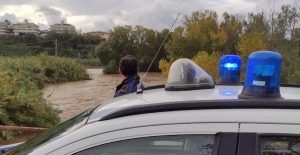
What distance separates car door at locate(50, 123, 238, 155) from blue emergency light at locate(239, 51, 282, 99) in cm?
24

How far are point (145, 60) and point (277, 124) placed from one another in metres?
40.3

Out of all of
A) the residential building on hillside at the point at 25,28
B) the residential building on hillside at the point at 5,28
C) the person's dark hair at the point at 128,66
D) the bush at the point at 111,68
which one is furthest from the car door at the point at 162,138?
the residential building on hillside at the point at 25,28

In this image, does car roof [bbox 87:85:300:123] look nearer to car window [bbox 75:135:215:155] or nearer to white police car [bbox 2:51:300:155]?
white police car [bbox 2:51:300:155]

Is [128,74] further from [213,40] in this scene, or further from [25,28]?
[25,28]

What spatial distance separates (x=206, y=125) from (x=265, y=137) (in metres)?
0.19

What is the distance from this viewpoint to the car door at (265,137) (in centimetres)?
137

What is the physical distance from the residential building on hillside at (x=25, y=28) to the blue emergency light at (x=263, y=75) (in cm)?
6228

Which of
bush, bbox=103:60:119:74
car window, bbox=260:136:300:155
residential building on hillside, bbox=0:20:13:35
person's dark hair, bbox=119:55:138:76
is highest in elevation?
residential building on hillside, bbox=0:20:13:35

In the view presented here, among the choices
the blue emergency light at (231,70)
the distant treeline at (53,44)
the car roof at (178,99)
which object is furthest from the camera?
the distant treeline at (53,44)

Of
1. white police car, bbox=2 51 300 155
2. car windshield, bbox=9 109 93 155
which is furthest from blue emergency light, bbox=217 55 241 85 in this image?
car windshield, bbox=9 109 93 155

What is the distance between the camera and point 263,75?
1.60 metres

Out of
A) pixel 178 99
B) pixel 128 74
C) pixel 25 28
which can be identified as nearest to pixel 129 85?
pixel 128 74

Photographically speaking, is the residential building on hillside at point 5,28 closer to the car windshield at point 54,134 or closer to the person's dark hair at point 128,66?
the person's dark hair at point 128,66

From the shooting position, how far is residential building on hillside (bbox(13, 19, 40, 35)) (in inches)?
2429
